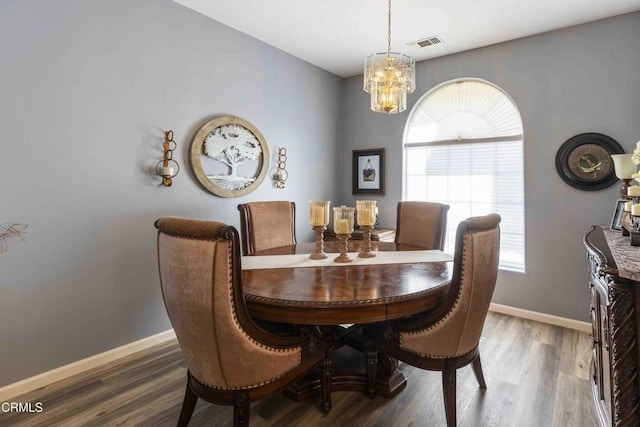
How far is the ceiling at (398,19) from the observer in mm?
2652

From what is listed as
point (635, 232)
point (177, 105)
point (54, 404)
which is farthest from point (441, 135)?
point (54, 404)

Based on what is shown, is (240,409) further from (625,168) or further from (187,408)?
(625,168)

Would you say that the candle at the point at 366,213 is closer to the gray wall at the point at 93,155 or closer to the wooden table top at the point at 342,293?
the wooden table top at the point at 342,293

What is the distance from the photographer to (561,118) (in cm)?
302

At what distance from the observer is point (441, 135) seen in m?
3.82

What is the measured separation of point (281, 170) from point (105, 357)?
228 cm

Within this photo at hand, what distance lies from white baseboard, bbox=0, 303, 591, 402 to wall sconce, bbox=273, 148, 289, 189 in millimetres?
1780

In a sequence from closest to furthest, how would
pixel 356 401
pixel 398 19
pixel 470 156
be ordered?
pixel 356 401
pixel 398 19
pixel 470 156

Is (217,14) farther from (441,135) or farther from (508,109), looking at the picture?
(508,109)

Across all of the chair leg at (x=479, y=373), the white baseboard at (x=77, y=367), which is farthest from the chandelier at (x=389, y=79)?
the white baseboard at (x=77, y=367)

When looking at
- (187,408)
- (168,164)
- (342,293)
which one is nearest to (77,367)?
(187,408)

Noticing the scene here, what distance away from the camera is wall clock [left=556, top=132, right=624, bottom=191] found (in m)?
2.79

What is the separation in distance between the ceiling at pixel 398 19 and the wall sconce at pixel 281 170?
112 centimetres

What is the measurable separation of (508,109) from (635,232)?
211 cm
